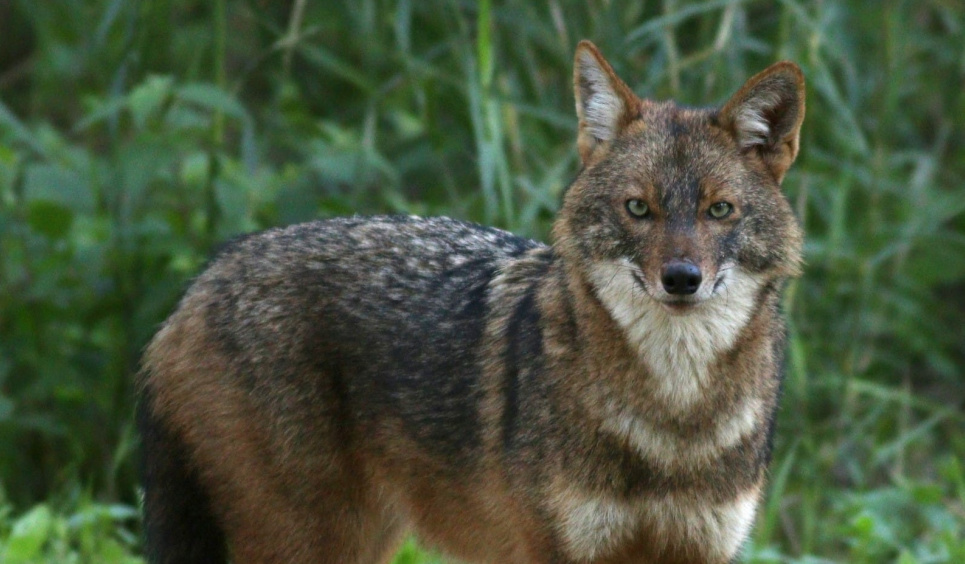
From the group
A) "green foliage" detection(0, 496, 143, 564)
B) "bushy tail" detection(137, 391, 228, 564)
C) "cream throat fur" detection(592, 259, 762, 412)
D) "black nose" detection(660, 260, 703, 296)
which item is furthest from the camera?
"green foliage" detection(0, 496, 143, 564)

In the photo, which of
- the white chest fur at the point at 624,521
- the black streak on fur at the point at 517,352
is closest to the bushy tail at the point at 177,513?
the black streak on fur at the point at 517,352

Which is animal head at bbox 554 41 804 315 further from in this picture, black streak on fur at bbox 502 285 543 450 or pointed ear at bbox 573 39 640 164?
black streak on fur at bbox 502 285 543 450

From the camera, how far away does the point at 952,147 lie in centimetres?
960

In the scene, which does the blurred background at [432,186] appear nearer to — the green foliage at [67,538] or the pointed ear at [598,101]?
the green foliage at [67,538]

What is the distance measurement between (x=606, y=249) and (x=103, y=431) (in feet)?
13.2

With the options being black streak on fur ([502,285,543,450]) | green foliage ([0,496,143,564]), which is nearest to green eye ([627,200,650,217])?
black streak on fur ([502,285,543,450])

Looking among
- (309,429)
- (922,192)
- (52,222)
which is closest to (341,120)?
(52,222)

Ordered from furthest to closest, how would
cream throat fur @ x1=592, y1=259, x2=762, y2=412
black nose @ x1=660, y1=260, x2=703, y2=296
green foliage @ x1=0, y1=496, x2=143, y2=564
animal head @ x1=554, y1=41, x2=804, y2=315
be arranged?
green foliage @ x1=0, y1=496, x2=143, y2=564 < cream throat fur @ x1=592, y1=259, x2=762, y2=412 < animal head @ x1=554, y1=41, x2=804, y2=315 < black nose @ x1=660, y1=260, x2=703, y2=296

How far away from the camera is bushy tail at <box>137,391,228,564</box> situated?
4.53 meters

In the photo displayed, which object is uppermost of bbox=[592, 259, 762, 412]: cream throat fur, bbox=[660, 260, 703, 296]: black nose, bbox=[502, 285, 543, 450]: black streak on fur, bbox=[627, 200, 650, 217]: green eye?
bbox=[627, 200, 650, 217]: green eye

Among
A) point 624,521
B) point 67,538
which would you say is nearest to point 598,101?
point 624,521

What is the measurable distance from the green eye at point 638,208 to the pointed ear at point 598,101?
33 cm

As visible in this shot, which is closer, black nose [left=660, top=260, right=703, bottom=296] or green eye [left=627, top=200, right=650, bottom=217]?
black nose [left=660, top=260, right=703, bottom=296]

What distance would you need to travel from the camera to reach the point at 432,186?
7.56 metres
